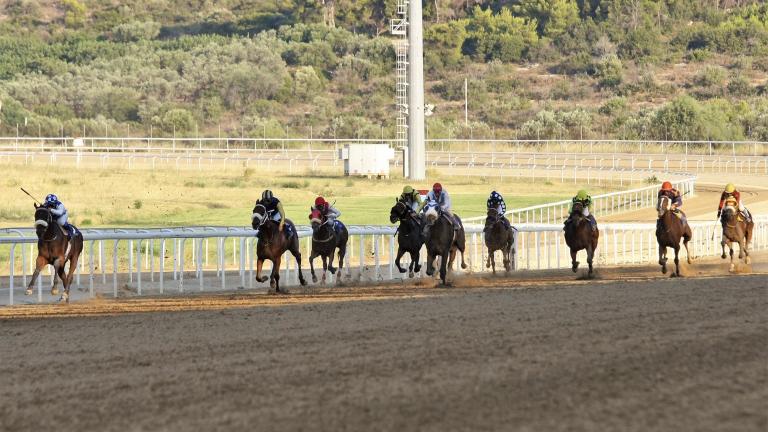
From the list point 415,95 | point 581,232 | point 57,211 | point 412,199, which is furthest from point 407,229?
point 415,95

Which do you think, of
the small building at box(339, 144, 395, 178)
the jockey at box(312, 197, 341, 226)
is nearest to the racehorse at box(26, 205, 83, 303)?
the jockey at box(312, 197, 341, 226)

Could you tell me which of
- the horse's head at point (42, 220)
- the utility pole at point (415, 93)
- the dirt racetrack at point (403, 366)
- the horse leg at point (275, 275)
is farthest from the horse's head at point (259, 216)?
the utility pole at point (415, 93)

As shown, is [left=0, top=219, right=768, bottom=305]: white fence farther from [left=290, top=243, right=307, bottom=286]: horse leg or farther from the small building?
the small building

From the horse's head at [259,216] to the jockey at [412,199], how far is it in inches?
123

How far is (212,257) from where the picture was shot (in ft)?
87.0

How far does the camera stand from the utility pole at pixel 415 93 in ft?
167

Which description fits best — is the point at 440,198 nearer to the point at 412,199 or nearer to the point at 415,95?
the point at 412,199

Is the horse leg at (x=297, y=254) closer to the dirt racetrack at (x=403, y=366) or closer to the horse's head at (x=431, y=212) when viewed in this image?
the horse's head at (x=431, y=212)

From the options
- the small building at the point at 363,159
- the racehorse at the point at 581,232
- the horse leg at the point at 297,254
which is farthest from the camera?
the small building at the point at 363,159

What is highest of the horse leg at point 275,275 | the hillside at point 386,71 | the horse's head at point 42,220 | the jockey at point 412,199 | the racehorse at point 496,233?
the hillside at point 386,71

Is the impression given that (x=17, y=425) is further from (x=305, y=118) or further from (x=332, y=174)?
(x=305, y=118)

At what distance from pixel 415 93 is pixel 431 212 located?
107ft

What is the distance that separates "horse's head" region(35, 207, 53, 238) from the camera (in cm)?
1652

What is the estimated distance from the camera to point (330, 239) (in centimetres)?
2020
